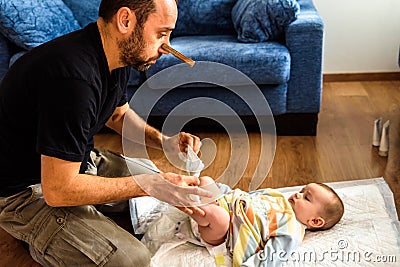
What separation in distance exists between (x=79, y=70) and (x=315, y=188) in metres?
0.90

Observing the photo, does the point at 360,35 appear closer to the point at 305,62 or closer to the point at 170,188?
the point at 305,62

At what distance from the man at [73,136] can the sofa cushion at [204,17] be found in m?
1.53

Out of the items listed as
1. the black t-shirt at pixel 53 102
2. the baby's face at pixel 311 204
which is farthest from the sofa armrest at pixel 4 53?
the baby's face at pixel 311 204

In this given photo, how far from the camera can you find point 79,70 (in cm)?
135

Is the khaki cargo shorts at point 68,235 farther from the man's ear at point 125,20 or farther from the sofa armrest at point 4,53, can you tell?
the sofa armrest at point 4,53

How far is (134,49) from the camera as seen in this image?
1.43 metres

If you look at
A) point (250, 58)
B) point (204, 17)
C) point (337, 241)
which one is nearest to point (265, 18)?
point (250, 58)

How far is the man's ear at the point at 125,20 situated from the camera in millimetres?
1358

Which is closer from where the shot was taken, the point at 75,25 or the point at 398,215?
the point at 398,215

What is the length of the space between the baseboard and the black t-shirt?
234 cm

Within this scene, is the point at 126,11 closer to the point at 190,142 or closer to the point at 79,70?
the point at 79,70

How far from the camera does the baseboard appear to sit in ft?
11.6

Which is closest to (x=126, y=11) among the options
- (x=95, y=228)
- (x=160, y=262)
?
(x=95, y=228)

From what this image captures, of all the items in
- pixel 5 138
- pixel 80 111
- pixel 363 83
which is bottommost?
pixel 363 83
